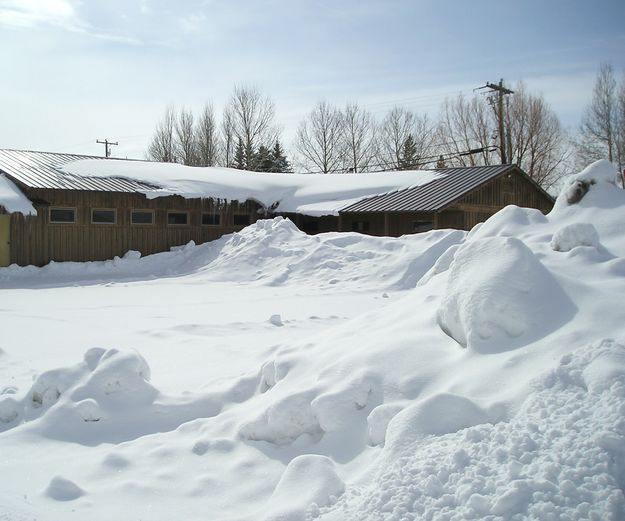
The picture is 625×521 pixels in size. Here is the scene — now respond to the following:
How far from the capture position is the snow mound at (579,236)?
4984 millimetres

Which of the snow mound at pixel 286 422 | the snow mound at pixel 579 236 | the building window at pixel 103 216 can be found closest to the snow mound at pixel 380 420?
the snow mound at pixel 286 422

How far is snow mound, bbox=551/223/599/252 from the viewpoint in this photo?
4984 mm

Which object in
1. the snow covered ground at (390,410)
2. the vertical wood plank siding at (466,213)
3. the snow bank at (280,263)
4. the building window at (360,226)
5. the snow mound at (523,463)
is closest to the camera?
the snow mound at (523,463)

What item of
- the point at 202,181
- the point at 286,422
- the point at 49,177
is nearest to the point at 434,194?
the point at 202,181

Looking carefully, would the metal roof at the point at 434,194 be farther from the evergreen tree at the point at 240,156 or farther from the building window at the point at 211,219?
the evergreen tree at the point at 240,156

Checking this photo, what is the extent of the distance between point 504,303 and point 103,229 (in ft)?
60.0

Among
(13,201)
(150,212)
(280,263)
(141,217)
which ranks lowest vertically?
(280,263)

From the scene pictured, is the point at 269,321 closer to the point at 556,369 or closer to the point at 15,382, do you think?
the point at 15,382

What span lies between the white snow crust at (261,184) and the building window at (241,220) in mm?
828

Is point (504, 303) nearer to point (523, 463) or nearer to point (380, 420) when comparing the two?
point (380, 420)

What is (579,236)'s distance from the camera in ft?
16.4

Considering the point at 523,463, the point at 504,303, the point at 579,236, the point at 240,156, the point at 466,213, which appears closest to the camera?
the point at 523,463

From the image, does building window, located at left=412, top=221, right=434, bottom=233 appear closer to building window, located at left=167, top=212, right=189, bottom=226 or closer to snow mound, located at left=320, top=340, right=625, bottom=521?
building window, located at left=167, top=212, right=189, bottom=226

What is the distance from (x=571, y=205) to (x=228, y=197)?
56.8 feet
